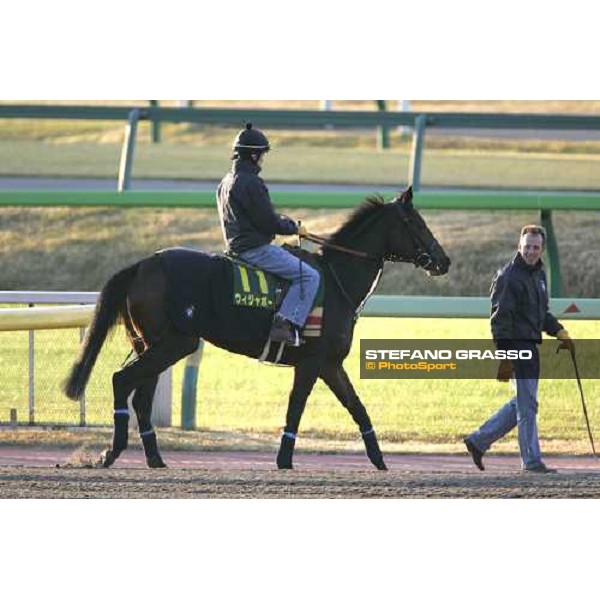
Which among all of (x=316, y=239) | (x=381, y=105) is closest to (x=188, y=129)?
(x=381, y=105)

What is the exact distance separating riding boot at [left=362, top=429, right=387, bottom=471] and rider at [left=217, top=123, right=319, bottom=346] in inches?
32.7

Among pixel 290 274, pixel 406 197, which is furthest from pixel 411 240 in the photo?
pixel 290 274

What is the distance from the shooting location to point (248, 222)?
10.8 meters

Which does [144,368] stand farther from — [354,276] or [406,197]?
[406,197]

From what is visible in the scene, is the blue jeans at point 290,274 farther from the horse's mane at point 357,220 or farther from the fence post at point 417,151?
the fence post at point 417,151

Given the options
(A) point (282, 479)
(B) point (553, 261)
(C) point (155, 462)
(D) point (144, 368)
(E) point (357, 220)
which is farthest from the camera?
(B) point (553, 261)

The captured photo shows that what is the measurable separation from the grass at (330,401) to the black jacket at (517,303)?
0.78 meters

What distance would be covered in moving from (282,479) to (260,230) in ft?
5.12

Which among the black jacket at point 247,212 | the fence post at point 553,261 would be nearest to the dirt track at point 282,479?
the black jacket at point 247,212

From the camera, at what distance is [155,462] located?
36.9ft

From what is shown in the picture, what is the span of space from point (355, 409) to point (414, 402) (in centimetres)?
110

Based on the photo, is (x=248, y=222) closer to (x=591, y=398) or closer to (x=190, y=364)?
(x=190, y=364)

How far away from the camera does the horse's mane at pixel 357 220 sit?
37.7ft

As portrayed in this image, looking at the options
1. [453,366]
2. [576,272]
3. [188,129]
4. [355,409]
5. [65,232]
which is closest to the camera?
[453,366]
